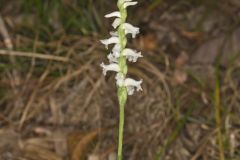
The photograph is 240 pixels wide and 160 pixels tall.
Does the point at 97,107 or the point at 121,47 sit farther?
the point at 97,107

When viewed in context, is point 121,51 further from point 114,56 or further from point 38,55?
point 38,55

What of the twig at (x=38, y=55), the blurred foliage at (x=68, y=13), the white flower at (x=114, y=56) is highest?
the blurred foliage at (x=68, y=13)

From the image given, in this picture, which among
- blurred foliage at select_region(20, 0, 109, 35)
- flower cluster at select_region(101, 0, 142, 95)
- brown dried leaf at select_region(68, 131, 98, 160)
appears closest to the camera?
flower cluster at select_region(101, 0, 142, 95)

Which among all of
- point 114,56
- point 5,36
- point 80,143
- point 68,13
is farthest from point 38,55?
point 114,56

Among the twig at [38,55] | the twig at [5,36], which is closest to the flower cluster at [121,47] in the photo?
the twig at [38,55]

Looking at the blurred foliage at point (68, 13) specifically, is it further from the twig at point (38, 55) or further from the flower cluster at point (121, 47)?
the flower cluster at point (121, 47)

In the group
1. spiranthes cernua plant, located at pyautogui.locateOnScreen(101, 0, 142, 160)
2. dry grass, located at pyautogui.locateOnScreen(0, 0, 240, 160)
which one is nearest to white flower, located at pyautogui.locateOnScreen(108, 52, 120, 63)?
spiranthes cernua plant, located at pyautogui.locateOnScreen(101, 0, 142, 160)

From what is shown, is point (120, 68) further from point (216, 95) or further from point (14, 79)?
point (14, 79)

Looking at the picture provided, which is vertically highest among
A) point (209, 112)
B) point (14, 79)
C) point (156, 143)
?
point (14, 79)

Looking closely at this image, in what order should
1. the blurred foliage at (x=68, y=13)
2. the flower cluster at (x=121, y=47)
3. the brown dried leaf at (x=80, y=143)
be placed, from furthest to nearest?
the blurred foliage at (x=68, y=13), the brown dried leaf at (x=80, y=143), the flower cluster at (x=121, y=47)

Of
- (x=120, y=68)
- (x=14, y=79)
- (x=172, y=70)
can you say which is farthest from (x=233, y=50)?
(x=120, y=68)

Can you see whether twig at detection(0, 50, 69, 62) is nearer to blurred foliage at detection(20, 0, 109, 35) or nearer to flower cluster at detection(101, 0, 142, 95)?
blurred foliage at detection(20, 0, 109, 35)
